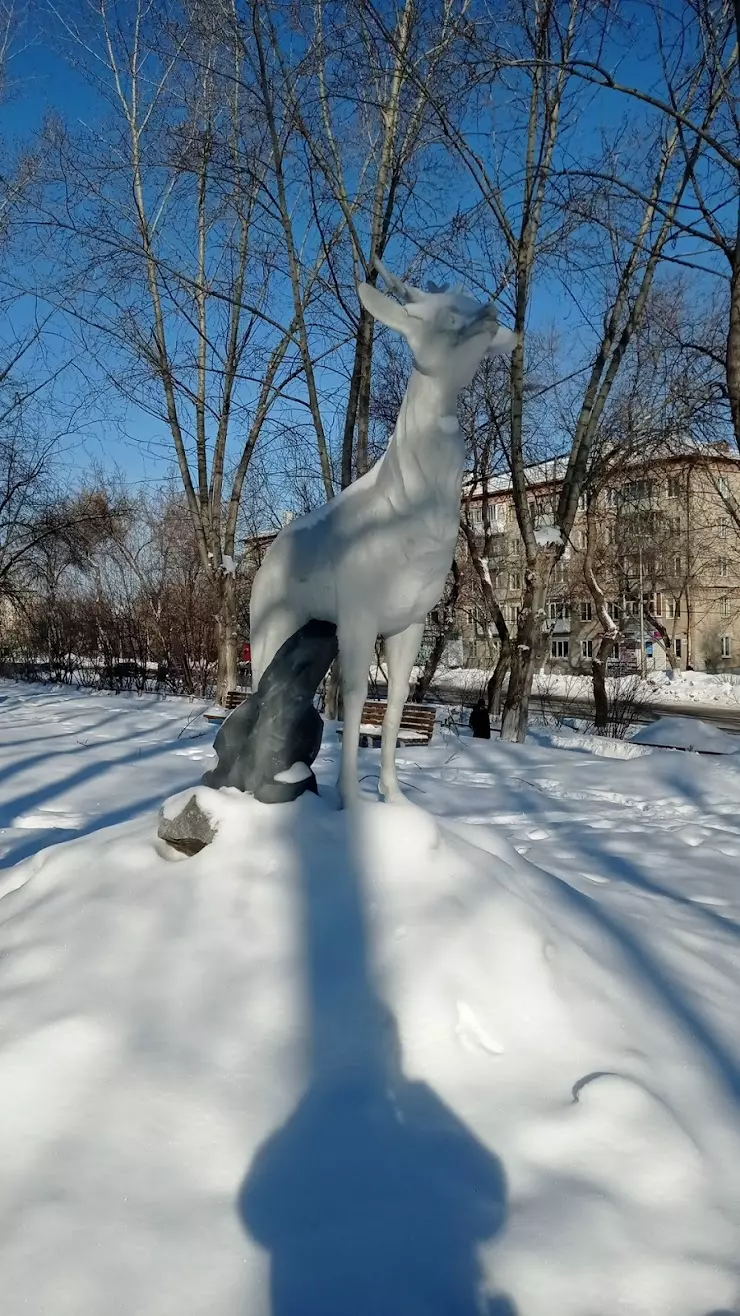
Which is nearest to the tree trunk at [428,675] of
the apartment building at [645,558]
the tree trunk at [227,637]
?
the apartment building at [645,558]

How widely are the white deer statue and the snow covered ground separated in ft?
2.07

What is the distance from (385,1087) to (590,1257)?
1.91 ft

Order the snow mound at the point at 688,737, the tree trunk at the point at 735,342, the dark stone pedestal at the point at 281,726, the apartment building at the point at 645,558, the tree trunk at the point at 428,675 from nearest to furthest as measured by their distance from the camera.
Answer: the dark stone pedestal at the point at 281,726 < the tree trunk at the point at 735,342 < the snow mound at the point at 688,737 < the tree trunk at the point at 428,675 < the apartment building at the point at 645,558

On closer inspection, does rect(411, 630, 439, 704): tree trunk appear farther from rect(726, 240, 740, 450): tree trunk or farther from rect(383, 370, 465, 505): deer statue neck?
rect(383, 370, 465, 505): deer statue neck

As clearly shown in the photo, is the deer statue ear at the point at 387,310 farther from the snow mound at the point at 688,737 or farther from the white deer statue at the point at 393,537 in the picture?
the snow mound at the point at 688,737

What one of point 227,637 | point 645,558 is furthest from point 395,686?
point 645,558

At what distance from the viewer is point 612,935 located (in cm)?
289

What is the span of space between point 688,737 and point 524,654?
2042 mm

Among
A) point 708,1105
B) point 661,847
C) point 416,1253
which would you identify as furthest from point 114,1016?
point 661,847

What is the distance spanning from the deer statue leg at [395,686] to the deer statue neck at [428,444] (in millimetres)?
562

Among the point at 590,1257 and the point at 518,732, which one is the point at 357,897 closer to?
the point at 590,1257

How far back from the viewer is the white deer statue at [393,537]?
2771 mm

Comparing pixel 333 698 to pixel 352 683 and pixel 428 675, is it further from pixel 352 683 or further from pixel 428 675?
pixel 352 683

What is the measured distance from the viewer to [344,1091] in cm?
202
